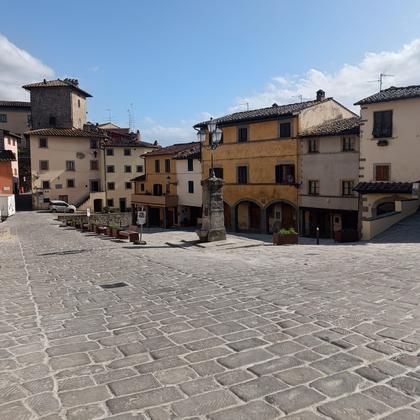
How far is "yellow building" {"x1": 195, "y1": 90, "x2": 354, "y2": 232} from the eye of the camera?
109ft

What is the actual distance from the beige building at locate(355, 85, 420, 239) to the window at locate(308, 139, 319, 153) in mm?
4058

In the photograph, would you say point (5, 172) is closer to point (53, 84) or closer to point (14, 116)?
point (53, 84)

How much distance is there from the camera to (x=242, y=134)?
120 feet

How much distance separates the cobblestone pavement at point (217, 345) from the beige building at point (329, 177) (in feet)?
67.7

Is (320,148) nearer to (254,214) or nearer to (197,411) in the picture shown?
(254,214)

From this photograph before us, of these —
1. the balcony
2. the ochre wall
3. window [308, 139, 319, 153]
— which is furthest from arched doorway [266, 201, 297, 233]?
the balcony

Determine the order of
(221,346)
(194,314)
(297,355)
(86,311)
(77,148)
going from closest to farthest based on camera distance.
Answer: (297,355)
(221,346)
(194,314)
(86,311)
(77,148)

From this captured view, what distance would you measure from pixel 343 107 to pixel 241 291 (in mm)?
33424

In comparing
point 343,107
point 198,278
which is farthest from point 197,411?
point 343,107

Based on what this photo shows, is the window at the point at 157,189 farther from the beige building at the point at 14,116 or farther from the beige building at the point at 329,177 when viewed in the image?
the beige building at the point at 14,116

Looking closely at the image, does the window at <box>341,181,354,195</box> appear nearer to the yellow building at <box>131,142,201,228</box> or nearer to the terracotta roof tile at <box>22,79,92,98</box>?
the yellow building at <box>131,142,201,228</box>

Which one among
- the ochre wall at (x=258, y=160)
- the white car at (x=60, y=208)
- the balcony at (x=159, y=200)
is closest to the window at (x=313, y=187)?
the ochre wall at (x=258, y=160)

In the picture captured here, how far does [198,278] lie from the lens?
9625 mm

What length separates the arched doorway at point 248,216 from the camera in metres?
37.2
